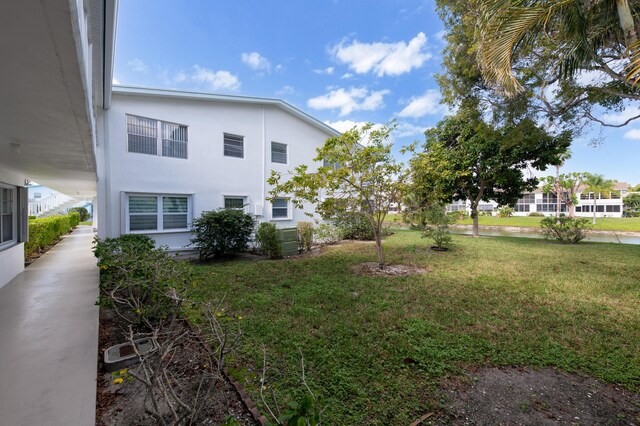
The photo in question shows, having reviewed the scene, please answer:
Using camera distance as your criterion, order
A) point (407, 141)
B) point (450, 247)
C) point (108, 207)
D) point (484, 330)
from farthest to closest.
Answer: point (450, 247) < point (108, 207) < point (407, 141) < point (484, 330)

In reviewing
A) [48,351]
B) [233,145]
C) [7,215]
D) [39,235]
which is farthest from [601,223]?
[39,235]

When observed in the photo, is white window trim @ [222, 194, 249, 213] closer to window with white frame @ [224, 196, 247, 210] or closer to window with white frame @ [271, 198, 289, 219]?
window with white frame @ [224, 196, 247, 210]

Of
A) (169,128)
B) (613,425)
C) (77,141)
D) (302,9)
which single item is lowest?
(613,425)

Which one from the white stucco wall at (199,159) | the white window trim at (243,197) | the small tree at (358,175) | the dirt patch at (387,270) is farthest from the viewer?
the white window trim at (243,197)

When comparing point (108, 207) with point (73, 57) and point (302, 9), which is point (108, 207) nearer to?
point (73, 57)

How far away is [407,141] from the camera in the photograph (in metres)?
6.79

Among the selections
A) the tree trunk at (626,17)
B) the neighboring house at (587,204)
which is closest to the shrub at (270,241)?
the tree trunk at (626,17)

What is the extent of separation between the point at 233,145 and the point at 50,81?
9.47 m

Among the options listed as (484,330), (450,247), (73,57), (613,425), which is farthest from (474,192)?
(73,57)

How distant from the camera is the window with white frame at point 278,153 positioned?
41.2 feet

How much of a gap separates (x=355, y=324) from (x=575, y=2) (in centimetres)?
640

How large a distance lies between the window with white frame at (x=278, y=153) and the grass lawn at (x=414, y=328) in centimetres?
657

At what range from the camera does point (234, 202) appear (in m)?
11.3

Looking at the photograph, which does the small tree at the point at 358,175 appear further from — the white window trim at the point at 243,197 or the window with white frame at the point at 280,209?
the window with white frame at the point at 280,209
